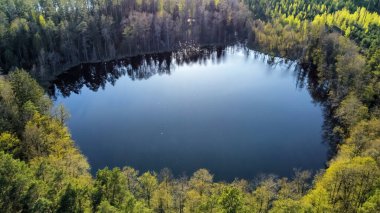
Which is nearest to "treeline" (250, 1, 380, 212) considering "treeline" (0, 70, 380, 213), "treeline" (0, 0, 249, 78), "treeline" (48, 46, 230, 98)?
"treeline" (0, 70, 380, 213)

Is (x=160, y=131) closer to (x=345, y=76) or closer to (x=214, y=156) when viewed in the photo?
(x=214, y=156)

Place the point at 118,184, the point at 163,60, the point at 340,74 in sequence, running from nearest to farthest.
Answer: the point at 118,184 → the point at 340,74 → the point at 163,60

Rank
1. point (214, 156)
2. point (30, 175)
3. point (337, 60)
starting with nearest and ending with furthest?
point (30, 175) → point (214, 156) → point (337, 60)

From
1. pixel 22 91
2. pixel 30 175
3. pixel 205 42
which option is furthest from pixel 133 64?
pixel 30 175

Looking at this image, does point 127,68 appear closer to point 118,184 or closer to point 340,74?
point 340,74

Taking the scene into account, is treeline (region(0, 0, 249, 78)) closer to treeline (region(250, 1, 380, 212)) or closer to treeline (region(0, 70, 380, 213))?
treeline (region(250, 1, 380, 212))

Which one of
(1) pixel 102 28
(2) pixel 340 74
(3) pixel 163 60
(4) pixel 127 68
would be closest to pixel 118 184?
(2) pixel 340 74
